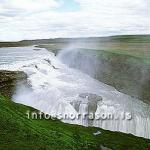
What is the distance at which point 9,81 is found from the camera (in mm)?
60000

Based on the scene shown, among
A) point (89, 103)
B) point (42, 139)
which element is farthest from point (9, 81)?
point (42, 139)

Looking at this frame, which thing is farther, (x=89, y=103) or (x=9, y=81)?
(x=9, y=81)

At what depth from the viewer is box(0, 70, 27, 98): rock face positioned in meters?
53.0

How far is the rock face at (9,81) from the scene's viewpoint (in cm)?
5301

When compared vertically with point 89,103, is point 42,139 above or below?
below

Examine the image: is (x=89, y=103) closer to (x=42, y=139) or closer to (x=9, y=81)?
(x=9, y=81)

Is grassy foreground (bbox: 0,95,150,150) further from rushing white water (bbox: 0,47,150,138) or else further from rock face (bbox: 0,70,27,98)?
rock face (bbox: 0,70,27,98)

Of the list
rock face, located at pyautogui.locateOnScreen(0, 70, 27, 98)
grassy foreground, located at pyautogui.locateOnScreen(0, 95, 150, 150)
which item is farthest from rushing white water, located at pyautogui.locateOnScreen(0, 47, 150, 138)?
grassy foreground, located at pyautogui.locateOnScreen(0, 95, 150, 150)

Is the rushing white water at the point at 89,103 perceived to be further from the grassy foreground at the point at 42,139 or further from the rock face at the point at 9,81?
the grassy foreground at the point at 42,139

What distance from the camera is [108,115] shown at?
40.3 meters

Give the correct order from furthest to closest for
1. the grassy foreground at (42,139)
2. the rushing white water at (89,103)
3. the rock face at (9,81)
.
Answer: the rock face at (9,81), the rushing white water at (89,103), the grassy foreground at (42,139)

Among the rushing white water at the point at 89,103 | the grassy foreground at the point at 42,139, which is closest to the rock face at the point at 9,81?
the rushing white water at the point at 89,103

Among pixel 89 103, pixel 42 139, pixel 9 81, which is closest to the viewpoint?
pixel 42 139

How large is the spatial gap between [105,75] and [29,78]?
14.7 meters
